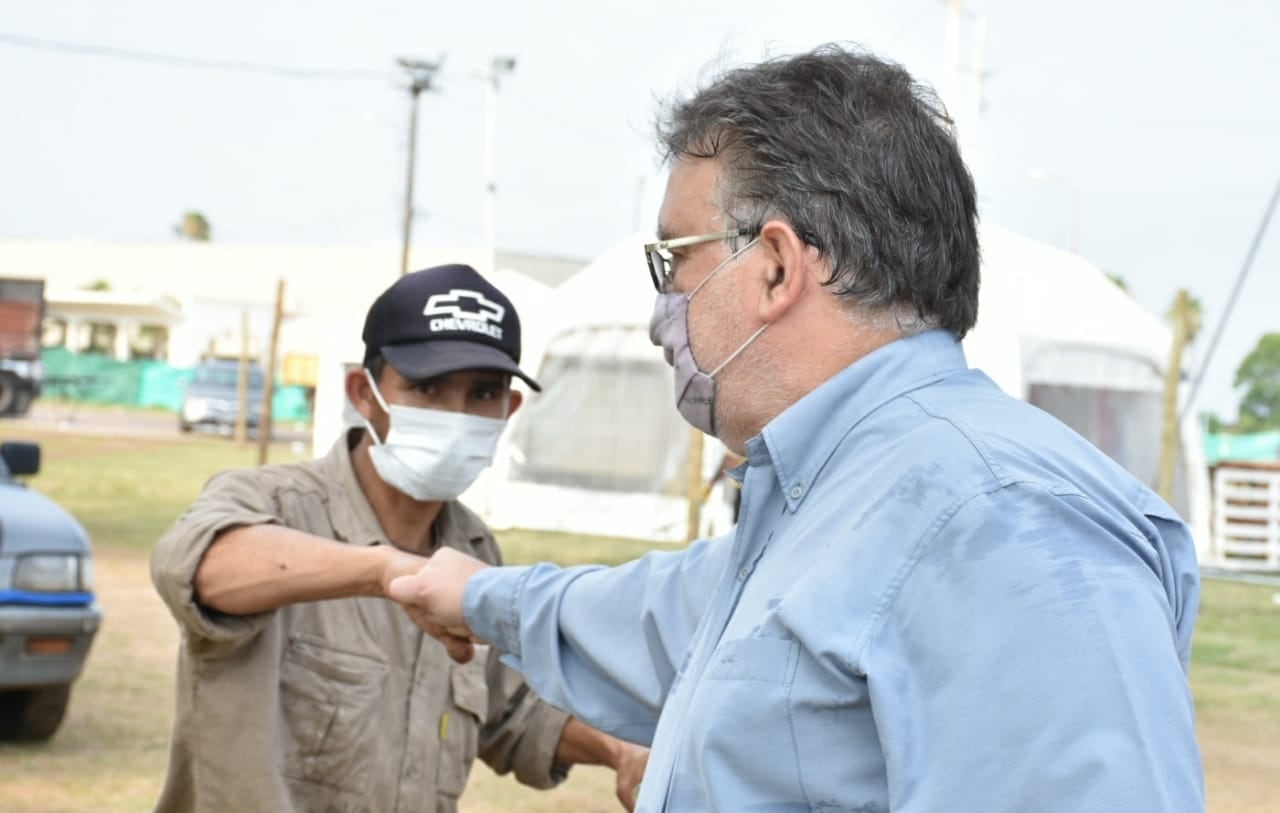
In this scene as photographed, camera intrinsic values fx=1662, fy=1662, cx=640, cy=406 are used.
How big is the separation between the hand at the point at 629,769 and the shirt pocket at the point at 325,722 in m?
0.62

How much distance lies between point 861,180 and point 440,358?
165 centimetres

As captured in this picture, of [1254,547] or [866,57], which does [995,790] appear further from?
[1254,547]

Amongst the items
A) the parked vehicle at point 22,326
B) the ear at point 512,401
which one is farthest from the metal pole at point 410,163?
the ear at point 512,401

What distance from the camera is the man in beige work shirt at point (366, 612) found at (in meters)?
2.91

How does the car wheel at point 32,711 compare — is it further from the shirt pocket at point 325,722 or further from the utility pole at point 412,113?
the utility pole at point 412,113

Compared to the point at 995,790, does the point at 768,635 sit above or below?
above

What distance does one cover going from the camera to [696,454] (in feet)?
57.9

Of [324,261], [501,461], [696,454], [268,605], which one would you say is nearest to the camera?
[268,605]

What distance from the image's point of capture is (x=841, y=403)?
6.35 feet

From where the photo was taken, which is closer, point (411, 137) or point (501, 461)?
point (501, 461)

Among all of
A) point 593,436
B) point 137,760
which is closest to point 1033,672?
point 137,760

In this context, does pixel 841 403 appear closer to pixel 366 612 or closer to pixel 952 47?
pixel 366 612

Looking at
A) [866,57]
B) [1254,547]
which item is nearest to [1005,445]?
[866,57]

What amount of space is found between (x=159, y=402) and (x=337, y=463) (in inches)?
2359
